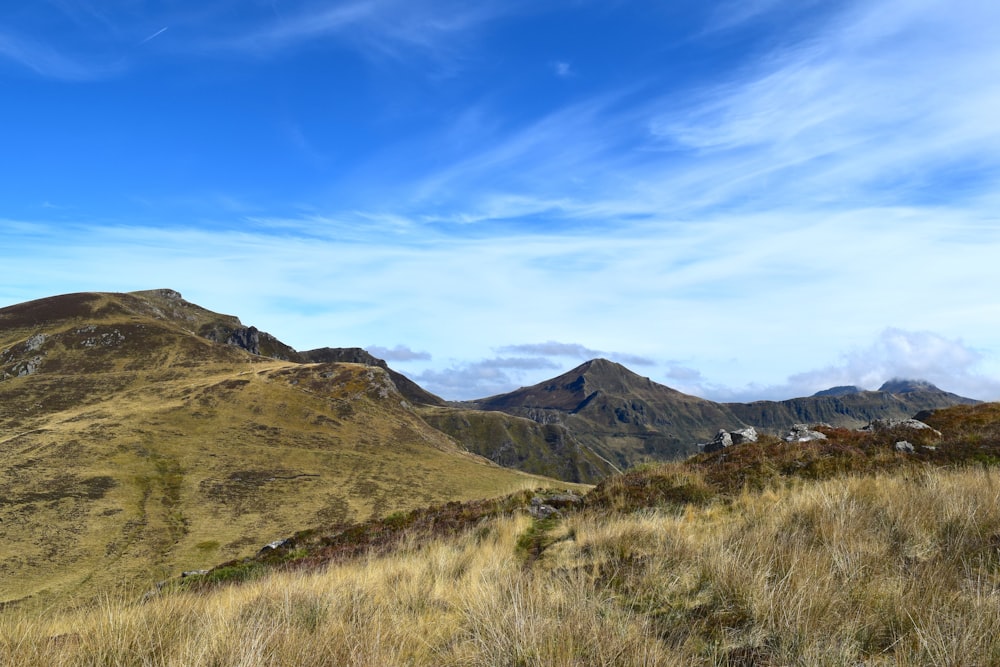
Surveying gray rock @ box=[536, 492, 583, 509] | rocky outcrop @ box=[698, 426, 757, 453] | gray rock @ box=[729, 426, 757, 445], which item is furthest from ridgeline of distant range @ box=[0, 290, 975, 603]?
gray rock @ box=[729, 426, 757, 445]

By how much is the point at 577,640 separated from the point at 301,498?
54.3 meters

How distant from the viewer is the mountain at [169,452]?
36562 mm

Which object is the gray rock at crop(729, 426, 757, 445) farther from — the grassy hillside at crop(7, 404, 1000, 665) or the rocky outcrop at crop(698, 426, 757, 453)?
the grassy hillside at crop(7, 404, 1000, 665)

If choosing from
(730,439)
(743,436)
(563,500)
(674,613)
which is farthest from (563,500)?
(674,613)

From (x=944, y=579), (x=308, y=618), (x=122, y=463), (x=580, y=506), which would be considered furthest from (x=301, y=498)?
(x=944, y=579)

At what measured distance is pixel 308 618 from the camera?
17.0ft

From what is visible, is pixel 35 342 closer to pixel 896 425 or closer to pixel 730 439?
pixel 730 439

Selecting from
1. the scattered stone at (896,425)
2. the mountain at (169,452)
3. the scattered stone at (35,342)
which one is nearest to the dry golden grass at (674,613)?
the mountain at (169,452)

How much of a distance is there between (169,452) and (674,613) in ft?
222

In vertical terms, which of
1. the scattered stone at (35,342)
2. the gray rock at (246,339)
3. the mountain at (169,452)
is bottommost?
the mountain at (169,452)

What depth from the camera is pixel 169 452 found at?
58.2m

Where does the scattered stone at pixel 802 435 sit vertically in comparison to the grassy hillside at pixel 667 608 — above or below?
above

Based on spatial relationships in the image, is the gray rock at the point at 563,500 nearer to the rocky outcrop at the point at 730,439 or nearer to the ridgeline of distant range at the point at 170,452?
the ridgeline of distant range at the point at 170,452

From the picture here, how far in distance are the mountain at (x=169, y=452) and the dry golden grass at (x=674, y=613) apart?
17.3 feet
